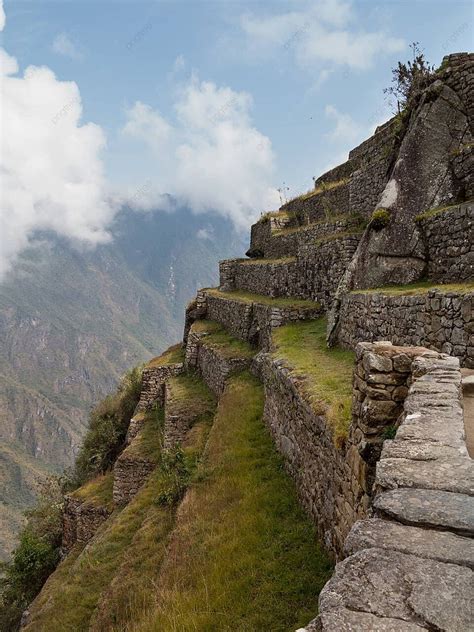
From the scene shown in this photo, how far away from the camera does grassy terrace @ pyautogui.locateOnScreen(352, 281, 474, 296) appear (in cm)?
924

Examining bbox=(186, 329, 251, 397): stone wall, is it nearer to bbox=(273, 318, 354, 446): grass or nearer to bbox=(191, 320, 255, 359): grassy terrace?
bbox=(191, 320, 255, 359): grassy terrace

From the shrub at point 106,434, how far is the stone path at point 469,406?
22.1 meters

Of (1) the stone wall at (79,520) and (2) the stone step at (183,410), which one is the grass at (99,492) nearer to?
(1) the stone wall at (79,520)

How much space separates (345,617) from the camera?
2197mm

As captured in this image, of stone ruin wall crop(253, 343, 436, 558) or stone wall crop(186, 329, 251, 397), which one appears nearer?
stone ruin wall crop(253, 343, 436, 558)

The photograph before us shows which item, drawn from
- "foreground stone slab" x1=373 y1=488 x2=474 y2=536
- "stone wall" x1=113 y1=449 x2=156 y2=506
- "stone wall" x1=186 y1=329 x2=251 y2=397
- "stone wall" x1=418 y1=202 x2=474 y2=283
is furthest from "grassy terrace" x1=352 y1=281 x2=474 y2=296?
"stone wall" x1=113 y1=449 x2=156 y2=506

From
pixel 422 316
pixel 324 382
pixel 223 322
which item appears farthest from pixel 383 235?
pixel 223 322

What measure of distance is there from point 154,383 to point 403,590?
23.9 metres

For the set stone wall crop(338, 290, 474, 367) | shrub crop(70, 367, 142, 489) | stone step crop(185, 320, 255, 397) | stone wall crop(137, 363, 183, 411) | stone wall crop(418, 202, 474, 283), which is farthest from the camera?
shrub crop(70, 367, 142, 489)

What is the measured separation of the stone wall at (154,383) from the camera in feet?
82.5

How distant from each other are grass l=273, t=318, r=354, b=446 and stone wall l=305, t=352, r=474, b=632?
2506 mm

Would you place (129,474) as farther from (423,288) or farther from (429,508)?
(429,508)

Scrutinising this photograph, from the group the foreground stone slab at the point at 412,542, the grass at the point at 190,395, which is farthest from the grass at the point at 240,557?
the grass at the point at 190,395

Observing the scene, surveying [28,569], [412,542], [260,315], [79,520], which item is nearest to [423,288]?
[412,542]
